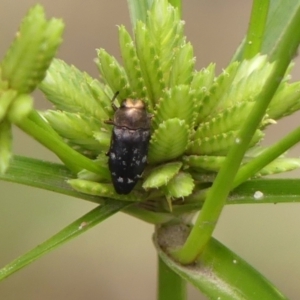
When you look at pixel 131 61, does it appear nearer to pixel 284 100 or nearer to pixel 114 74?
pixel 114 74

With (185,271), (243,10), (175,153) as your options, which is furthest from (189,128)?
(243,10)

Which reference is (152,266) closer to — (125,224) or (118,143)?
(125,224)

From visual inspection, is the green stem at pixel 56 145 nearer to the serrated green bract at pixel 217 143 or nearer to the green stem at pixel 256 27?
the serrated green bract at pixel 217 143

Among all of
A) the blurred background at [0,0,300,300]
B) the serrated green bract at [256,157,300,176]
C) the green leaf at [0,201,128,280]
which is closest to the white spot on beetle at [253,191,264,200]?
the serrated green bract at [256,157,300,176]

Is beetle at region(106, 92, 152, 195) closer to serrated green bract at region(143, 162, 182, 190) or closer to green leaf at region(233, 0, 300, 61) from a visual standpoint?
serrated green bract at region(143, 162, 182, 190)

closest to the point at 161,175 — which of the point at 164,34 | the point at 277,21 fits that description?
the point at 164,34
